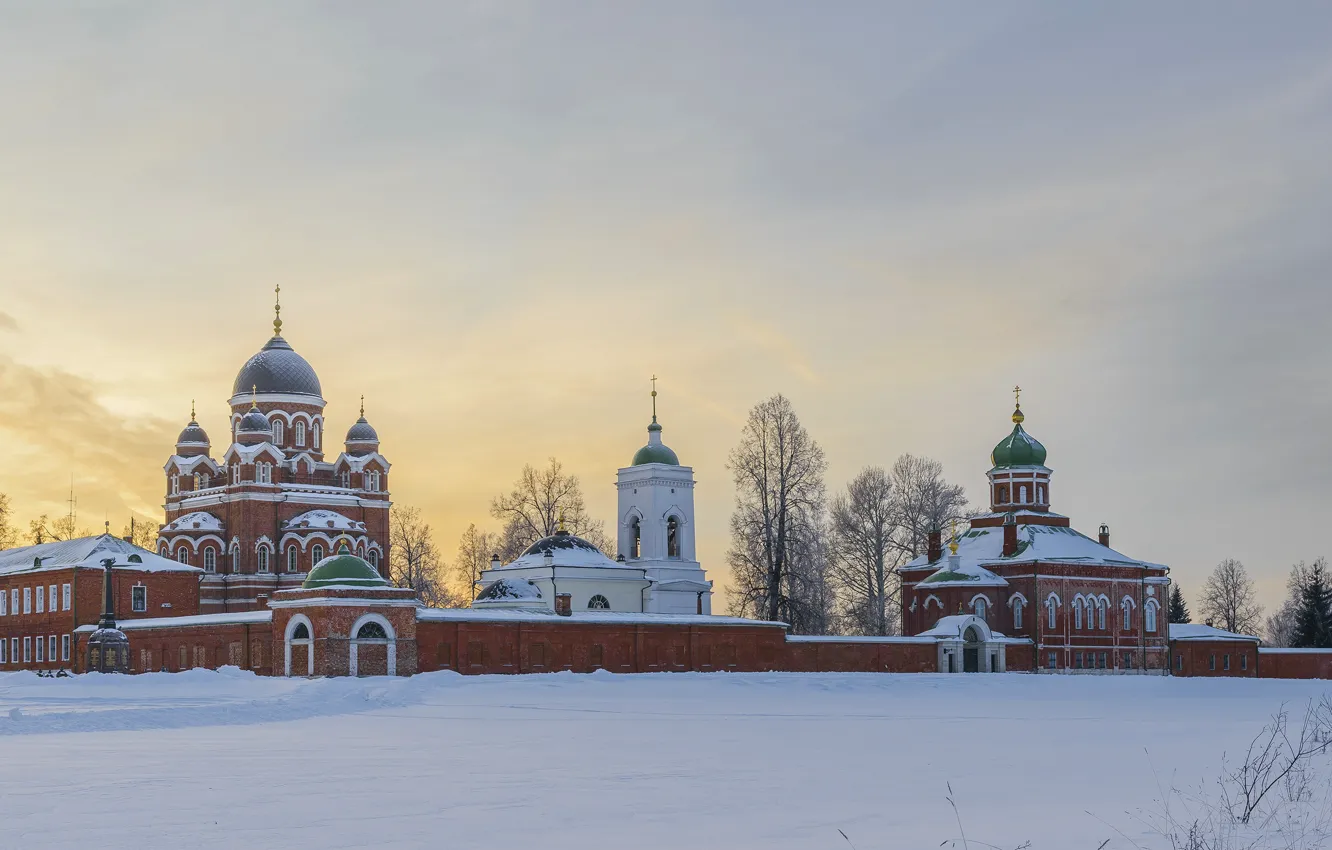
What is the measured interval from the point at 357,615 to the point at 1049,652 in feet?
93.8

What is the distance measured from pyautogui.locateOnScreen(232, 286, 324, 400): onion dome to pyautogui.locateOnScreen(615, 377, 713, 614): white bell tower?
13.8m

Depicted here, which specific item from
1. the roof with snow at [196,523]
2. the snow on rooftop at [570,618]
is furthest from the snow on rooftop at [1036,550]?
the roof with snow at [196,523]

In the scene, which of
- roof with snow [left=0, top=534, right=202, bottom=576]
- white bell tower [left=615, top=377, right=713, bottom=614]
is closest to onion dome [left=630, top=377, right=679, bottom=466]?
white bell tower [left=615, top=377, right=713, bottom=614]

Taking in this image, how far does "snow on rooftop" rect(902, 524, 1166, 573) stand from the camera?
6144 centimetres

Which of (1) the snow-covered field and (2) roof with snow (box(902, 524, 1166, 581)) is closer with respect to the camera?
(1) the snow-covered field

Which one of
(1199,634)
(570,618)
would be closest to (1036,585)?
(1199,634)

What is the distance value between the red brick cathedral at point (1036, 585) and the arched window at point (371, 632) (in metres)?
22.9

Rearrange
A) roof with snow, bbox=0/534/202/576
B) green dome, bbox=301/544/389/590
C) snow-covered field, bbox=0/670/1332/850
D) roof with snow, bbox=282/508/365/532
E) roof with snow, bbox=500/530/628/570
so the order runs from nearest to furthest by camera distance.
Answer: snow-covered field, bbox=0/670/1332/850, green dome, bbox=301/544/389/590, roof with snow, bbox=500/530/628/570, roof with snow, bbox=0/534/202/576, roof with snow, bbox=282/508/365/532

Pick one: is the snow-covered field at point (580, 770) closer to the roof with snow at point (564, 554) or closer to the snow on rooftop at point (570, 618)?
the snow on rooftop at point (570, 618)

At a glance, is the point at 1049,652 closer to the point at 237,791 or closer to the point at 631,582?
the point at 631,582

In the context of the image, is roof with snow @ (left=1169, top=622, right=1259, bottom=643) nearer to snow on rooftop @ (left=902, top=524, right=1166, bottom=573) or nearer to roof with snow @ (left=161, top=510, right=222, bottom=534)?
snow on rooftop @ (left=902, top=524, right=1166, bottom=573)

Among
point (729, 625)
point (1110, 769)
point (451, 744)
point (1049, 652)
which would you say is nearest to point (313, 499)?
point (729, 625)

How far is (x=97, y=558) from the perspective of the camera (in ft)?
195

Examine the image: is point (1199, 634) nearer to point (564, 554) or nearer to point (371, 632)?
point (564, 554)
